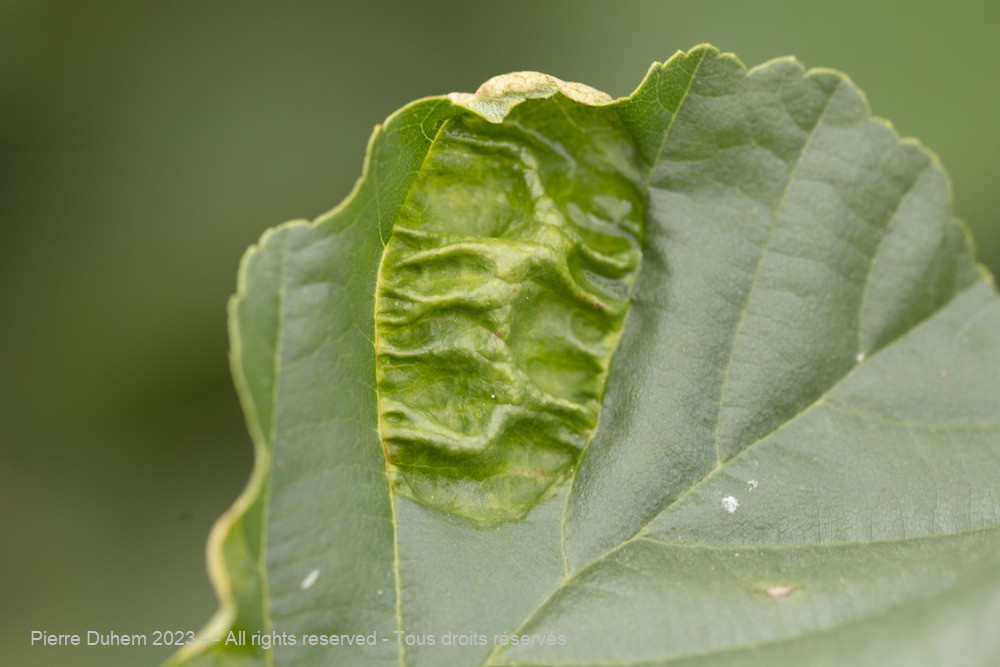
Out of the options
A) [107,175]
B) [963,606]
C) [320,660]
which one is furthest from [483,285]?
[107,175]

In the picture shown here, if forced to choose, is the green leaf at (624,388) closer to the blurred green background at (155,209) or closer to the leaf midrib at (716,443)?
the leaf midrib at (716,443)

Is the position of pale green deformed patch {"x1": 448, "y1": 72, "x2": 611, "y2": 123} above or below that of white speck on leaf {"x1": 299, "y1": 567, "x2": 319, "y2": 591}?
above

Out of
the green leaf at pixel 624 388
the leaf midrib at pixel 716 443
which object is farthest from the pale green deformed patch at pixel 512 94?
the leaf midrib at pixel 716 443

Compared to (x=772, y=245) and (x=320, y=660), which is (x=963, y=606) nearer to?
(x=772, y=245)

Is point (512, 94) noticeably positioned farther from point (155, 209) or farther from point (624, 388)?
point (155, 209)

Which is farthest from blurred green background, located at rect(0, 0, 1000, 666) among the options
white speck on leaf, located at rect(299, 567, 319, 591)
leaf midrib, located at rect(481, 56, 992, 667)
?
white speck on leaf, located at rect(299, 567, 319, 591)

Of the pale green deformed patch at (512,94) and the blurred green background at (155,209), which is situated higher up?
the pale green deformed patch at (512,94)

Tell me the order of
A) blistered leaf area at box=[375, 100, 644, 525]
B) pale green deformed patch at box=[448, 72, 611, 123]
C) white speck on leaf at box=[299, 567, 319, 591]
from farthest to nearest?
blistered leaf area at box=[375, 100, 644, 525]
pale green deformed patch at box=[448, 72, 611, 123]
white speck on leaf at box=[299, 567, 319, 591]

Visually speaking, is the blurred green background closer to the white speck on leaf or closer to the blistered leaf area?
the blistered leaf area
